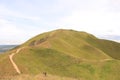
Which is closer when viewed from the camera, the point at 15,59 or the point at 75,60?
the point at 15,59

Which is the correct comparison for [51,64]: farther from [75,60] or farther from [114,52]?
[114,52]

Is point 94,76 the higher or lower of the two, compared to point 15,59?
lower

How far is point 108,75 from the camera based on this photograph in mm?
87188

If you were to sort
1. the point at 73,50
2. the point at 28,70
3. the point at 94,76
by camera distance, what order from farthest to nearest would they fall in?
the point at 73,50 → the point at 94,76 → the point at 28,70

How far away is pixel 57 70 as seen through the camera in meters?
85.8

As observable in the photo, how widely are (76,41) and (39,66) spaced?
214 ft

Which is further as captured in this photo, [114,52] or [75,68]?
[114,52]

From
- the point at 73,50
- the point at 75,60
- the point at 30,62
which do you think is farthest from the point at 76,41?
the point at 30,62

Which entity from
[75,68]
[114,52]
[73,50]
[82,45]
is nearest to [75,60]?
[75,68]

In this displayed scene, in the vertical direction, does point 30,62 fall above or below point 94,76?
above

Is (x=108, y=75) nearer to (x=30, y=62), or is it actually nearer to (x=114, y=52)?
(x=30, y=62)

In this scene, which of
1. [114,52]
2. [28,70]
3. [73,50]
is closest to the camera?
[28,70]

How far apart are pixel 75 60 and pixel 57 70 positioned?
1166 cm

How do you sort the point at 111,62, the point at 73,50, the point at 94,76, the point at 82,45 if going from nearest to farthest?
the point at 94,76 → the point at 111,62 → the point at 73,50 → the point at 82,45
